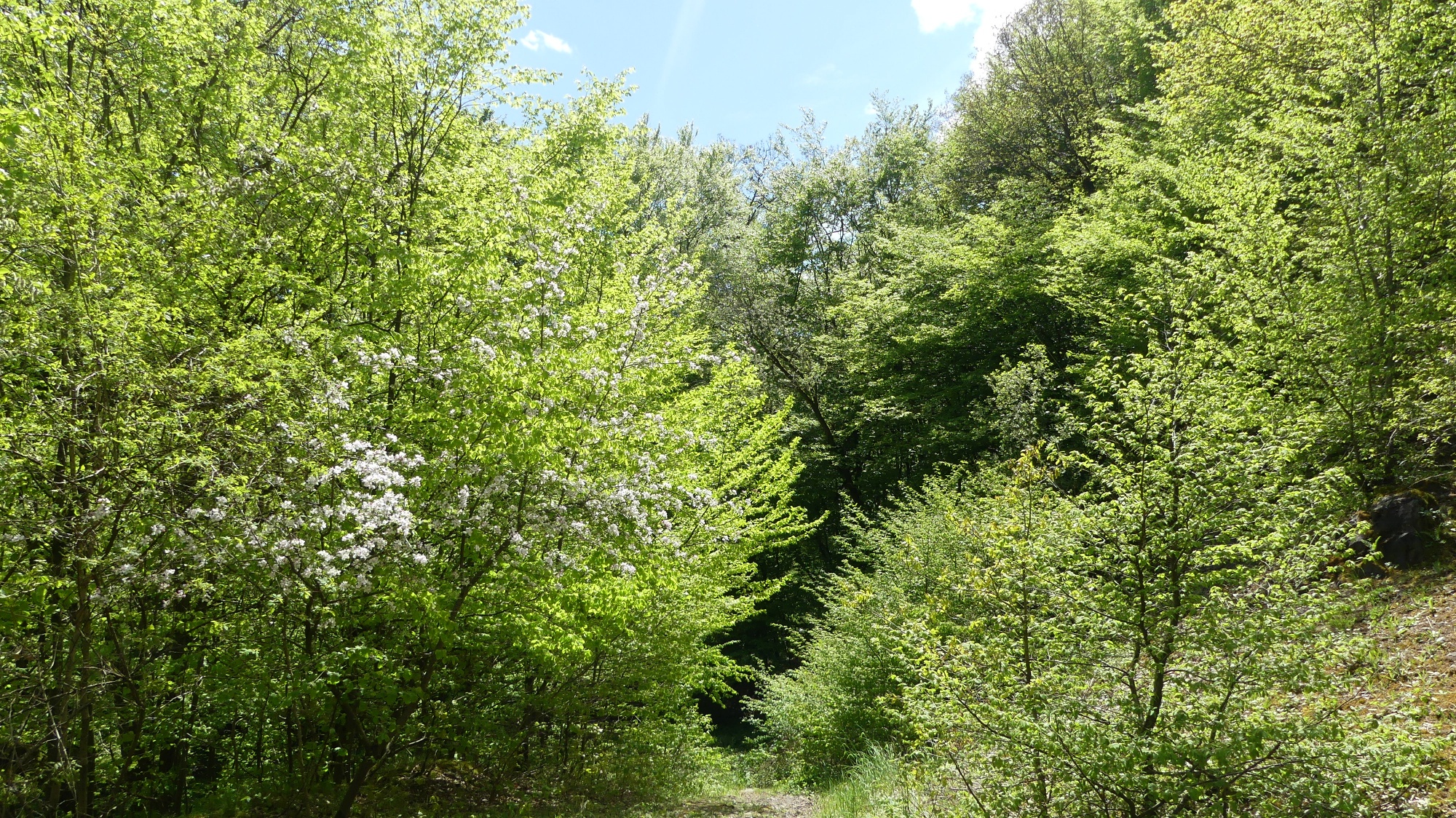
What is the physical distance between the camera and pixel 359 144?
30.2 feet

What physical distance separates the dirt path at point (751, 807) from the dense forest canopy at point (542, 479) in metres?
0.66

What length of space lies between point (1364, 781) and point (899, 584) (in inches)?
325

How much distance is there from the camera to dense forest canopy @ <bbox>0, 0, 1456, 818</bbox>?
15.6 ft

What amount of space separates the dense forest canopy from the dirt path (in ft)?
2.16

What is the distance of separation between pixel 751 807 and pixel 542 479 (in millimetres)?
6815

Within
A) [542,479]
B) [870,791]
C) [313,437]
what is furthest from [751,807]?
[313,437]

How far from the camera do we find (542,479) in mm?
6555

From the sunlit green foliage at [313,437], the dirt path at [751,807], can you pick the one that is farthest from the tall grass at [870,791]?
the sunlit green foliage at [313,437]

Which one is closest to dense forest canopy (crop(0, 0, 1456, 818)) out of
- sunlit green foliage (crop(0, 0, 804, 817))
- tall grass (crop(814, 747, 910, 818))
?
sunlit green foliage (crop(0, 0, 804, 817))

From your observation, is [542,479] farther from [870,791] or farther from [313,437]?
[870,791]

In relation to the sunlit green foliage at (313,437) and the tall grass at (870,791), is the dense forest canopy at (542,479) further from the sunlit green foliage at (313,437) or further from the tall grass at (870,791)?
the tall grass at (870,791)

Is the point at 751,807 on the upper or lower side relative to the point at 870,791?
lower

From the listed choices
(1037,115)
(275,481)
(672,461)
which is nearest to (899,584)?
(672,461)

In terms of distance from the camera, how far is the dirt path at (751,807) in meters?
9.88
